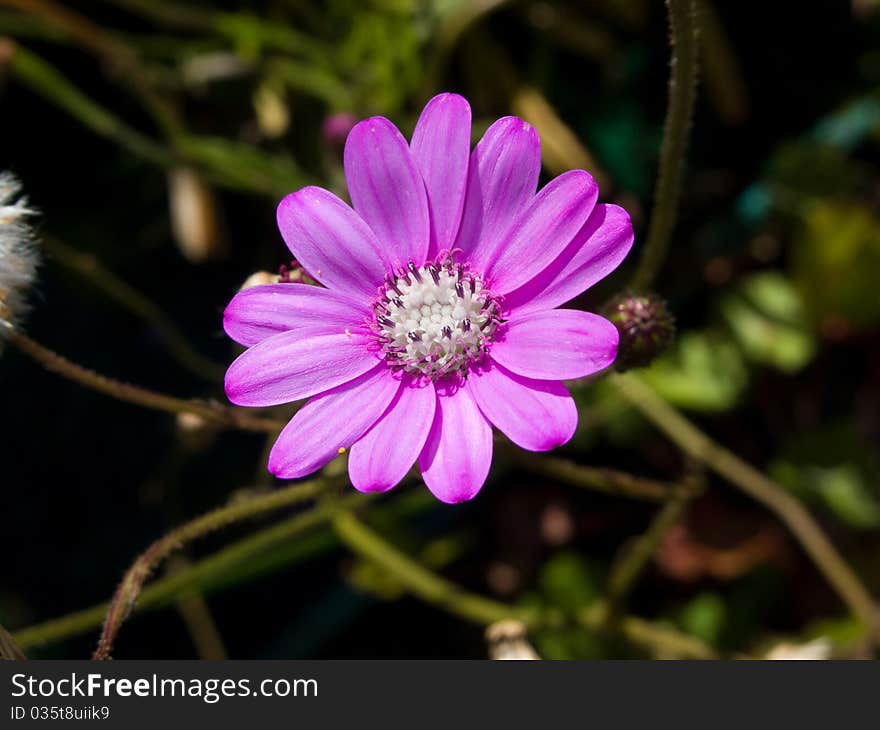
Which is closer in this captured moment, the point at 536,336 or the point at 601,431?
the point at 536,336

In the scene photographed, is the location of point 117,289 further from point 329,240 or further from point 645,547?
point 645,547

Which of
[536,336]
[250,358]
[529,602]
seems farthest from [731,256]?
[250,358]

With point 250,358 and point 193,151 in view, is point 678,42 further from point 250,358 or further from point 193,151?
point 193,151

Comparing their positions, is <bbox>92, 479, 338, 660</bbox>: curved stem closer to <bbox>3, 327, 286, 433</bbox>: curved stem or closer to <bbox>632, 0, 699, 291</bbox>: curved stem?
<bbox>3, 327, 286, 433</bbox>: curved stem

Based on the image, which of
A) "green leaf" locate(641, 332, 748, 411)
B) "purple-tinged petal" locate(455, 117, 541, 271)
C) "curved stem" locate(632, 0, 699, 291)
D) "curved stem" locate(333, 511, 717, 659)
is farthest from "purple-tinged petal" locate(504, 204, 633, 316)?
"green leaf" locate(641, 332, 748, 411)

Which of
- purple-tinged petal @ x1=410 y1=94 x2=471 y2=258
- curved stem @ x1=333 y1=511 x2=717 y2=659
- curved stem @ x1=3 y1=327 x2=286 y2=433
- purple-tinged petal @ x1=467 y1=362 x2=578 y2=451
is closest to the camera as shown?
purple-tinged petal @ x1=467 y1=362 x2=578 y2=451

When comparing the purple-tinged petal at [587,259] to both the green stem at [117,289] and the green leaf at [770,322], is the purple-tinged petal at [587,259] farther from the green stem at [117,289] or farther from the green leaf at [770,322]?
the green leaf at [770,322]
